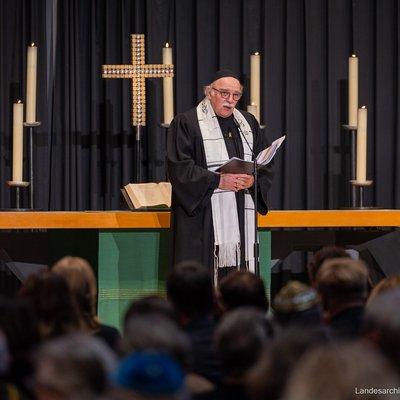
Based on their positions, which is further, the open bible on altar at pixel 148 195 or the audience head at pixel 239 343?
the open bible on altar at pixel 148 195

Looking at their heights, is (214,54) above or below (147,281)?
above

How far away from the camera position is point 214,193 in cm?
734

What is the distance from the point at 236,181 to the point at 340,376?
4775mm

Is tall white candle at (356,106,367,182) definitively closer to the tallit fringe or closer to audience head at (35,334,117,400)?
the tallit fringe

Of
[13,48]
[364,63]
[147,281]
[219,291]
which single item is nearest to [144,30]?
[13,48]

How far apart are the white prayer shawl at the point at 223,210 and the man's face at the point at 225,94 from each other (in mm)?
140

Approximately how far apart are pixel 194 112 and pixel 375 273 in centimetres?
221

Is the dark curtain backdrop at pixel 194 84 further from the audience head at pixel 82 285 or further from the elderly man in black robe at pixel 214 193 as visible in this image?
the audience head at pixel 82 285

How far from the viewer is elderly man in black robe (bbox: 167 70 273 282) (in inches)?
283

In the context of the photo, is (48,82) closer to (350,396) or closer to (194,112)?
(194,112)

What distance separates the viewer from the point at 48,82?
31.6 feet

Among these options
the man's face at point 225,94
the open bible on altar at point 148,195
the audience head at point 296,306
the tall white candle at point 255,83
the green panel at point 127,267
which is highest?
the tall white candle at point 255,83

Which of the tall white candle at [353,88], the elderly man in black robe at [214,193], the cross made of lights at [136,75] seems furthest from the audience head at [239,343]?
the cross made of lights at [136,75]

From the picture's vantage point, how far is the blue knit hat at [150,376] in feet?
7.33
